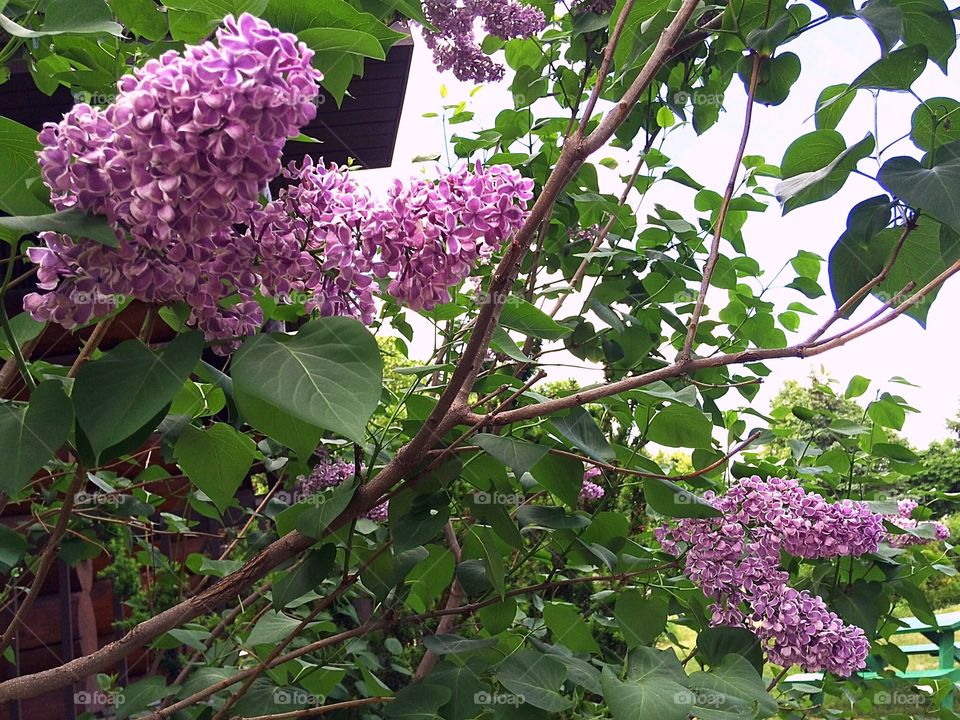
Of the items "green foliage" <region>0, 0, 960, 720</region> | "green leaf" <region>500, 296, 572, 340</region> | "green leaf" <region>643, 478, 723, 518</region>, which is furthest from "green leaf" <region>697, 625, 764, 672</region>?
"green leaf" <region>500, 296, 572, 340</region>

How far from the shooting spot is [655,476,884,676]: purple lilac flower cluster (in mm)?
1098

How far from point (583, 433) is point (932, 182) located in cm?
40

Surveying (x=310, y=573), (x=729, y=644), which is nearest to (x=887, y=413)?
(x=729, y=644)

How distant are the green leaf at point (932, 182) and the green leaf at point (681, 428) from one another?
37cm

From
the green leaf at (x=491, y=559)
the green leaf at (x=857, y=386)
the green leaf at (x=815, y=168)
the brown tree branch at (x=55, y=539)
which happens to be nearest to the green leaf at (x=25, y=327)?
the brown tree branch at (x=55, y=539)

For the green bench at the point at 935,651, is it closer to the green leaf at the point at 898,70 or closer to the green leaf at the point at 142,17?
the green leaf at the point at 898,70

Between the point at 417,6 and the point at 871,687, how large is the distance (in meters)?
1.83

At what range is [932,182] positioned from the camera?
2.23 feet

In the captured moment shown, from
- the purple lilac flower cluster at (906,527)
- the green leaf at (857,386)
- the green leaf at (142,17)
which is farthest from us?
the green leaf at (857,386)

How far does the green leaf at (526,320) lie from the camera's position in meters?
0.74

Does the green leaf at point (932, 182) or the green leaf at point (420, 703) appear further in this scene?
the green leaf at point (420, 703)

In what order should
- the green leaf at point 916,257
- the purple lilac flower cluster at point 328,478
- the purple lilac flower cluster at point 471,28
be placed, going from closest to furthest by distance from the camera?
the green leaf at point 916,257
the purple lilac flower cluster at point 328,478
the purple lilac flower cluster at point 471,28

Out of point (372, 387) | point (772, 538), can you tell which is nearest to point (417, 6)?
point (372, 387)

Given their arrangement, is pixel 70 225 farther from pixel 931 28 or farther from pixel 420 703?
pixel 931 28
